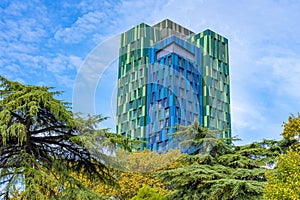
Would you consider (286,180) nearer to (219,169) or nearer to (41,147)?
(219,169)

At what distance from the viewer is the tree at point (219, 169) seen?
11.2 metres

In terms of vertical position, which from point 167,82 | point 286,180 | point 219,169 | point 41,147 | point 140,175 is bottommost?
point 286,180

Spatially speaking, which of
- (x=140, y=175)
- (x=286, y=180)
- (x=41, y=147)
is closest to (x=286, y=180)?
(x=286, y=180)

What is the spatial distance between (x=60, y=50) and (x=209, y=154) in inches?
233

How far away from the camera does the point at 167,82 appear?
942 inches

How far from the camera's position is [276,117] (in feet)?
42.4

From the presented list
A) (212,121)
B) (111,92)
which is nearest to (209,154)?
(111,92)

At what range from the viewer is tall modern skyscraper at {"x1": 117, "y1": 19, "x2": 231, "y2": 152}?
23672 millimetres

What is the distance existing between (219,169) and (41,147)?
18.3ft

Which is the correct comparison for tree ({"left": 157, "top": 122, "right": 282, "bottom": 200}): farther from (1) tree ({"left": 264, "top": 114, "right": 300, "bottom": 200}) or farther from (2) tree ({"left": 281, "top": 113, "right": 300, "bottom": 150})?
(1) tree ({"left": 264, "top": 114, "right": 300, "bottom": 200})

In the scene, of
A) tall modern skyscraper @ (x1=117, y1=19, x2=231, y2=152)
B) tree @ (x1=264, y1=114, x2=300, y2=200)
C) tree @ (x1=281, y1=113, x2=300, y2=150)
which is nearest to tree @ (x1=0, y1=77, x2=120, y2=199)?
tree @ (x1=264, y1=114, x2=300, y2=200)

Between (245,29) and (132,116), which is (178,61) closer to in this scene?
(132,116)

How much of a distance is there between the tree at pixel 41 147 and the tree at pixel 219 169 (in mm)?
→ 2721

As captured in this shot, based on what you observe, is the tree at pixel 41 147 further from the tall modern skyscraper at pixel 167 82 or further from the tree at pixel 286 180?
the tall modern skyscraper at pixel 167 82
